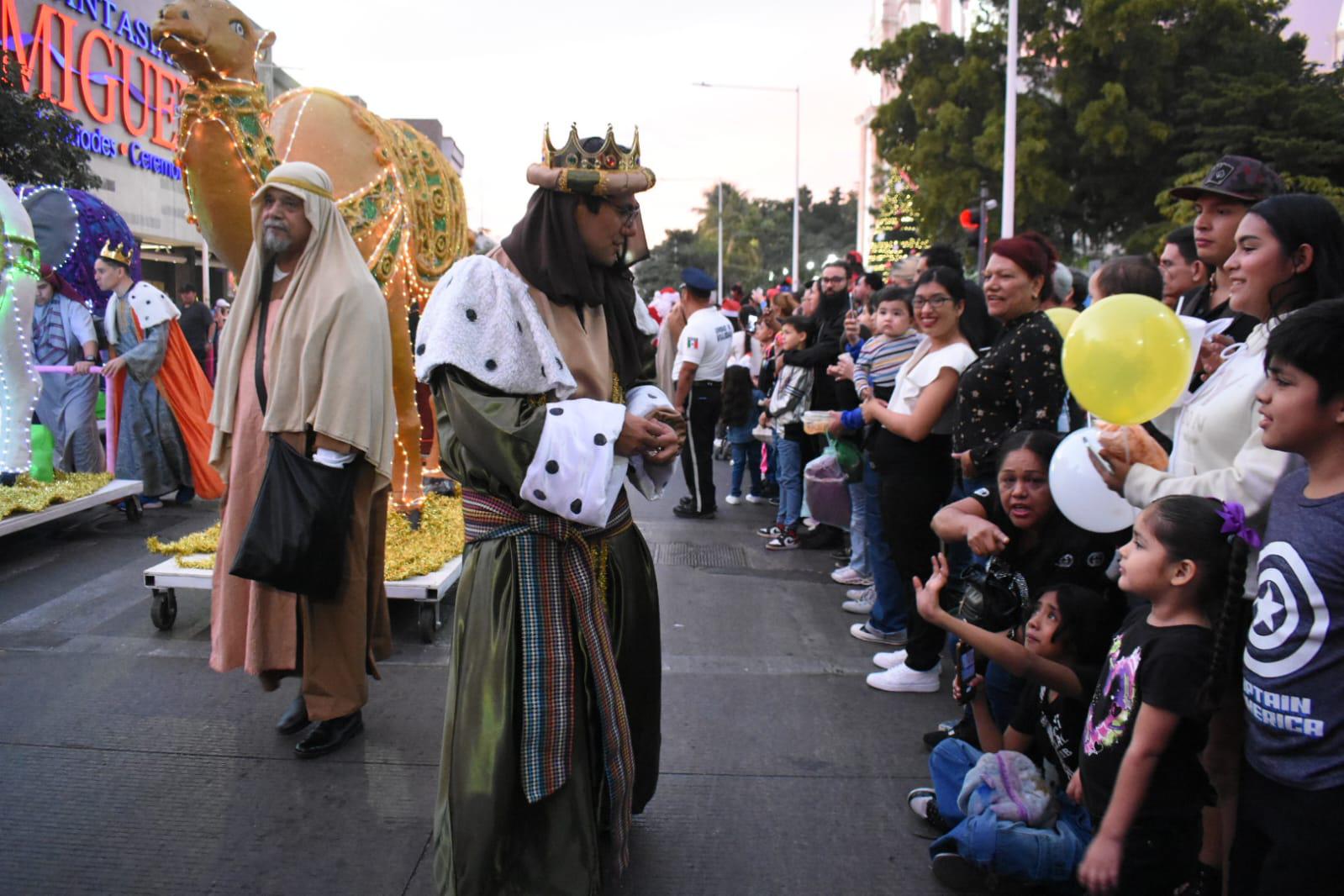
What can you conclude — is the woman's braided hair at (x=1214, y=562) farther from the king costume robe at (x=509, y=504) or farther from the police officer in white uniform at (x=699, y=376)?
the police officer in white uniform at (x=699, y=376)

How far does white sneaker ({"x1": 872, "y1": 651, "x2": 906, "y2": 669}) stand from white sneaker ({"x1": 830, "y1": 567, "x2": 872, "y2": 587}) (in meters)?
1.46

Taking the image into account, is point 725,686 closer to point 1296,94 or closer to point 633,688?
point 633,688

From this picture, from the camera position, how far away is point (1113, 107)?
20.5 m

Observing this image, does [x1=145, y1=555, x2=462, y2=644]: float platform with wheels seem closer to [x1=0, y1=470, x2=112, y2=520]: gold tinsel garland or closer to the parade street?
the parade street

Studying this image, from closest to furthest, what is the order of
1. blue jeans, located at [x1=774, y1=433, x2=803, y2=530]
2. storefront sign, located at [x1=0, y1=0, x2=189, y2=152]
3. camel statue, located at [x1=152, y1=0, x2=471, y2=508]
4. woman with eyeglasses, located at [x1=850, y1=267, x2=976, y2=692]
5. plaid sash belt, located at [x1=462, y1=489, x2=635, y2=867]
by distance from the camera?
plaid sash belt, located at [x1=462, y1=489, x2=635, y2=867] → woman with eyeglasses, located at [x1=850, y1=267, x2=976, y2=692] → camel statue, located at [x1=152, y1=0, x2=471, y2=508] → blue jeans, located at [x1=774, y1=433, x2=803, y2=530] → storefront sign, located at [x1=0, y1=0, x2=189, y2=152]

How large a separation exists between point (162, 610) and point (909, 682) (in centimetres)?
365

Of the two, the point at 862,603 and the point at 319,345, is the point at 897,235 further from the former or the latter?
the point at 319,345

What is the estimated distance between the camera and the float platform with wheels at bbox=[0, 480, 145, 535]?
6.01 m

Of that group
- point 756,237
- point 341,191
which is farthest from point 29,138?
point 756,237

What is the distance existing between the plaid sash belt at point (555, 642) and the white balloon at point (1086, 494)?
52.6 inches

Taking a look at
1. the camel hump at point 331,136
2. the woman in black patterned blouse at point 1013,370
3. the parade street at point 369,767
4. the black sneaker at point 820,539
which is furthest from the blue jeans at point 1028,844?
the camel hump at point 331,136

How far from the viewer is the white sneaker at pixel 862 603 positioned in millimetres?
5473

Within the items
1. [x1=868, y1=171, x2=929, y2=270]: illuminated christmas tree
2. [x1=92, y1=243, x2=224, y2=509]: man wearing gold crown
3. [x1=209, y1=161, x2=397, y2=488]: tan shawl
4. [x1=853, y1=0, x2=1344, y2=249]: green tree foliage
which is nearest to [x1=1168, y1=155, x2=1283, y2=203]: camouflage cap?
[x1=209, y1=161, x2=397, y2=488]: tan shawl

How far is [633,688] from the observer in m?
2.79
